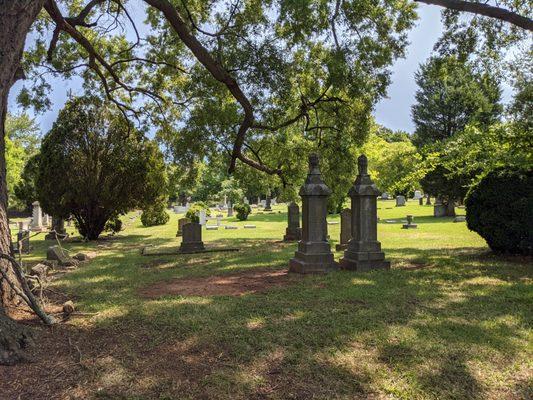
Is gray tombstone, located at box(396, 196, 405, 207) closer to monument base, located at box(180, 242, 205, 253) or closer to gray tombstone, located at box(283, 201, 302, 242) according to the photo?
gray tombstone, located at box(283, 201, 302, 242)

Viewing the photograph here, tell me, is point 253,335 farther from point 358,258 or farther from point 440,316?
point 358,258

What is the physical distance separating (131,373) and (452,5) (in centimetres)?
875

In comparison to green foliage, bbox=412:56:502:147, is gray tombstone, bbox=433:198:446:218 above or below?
below

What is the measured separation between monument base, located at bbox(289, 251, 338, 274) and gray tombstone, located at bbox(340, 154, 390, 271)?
17.1 inches

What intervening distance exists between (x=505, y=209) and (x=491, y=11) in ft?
14.7

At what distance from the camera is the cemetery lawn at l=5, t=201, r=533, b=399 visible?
362 centimetres

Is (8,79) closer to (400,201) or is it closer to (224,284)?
A: (224,284)

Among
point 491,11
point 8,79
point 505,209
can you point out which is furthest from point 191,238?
point 491,11

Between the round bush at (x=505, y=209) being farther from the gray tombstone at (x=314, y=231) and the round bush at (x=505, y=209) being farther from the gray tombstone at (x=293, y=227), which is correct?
the gray tombstone at (x=293, y=227)

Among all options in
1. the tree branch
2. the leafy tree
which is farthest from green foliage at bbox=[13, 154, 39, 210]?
the tree branch

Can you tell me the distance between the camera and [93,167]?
749 inches

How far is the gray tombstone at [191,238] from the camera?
14.2 metres

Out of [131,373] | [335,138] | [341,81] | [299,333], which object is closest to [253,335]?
[299,333]

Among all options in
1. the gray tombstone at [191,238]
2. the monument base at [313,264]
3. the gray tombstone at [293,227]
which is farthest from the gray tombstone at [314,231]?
the gray tombstone at [293,227]
